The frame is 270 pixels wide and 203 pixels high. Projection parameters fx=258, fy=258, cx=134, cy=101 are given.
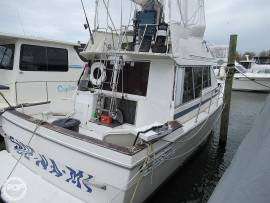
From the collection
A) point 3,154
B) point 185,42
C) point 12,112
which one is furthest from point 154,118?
point 3,154

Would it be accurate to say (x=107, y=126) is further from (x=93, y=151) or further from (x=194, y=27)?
(x=194, y=27)

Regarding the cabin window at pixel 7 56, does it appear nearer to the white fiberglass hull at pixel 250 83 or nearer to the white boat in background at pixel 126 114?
the white boat in background at pixel 126 114

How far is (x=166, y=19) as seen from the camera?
4.91 meters

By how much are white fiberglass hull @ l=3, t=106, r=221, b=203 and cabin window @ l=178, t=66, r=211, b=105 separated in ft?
3.62

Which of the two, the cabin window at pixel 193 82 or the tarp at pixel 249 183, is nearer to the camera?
the tarp at pixel 249 183

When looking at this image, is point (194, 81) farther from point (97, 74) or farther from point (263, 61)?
point (263, 61)

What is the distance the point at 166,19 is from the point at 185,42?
2.30ft

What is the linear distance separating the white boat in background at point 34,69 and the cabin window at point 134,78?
2.12 metres

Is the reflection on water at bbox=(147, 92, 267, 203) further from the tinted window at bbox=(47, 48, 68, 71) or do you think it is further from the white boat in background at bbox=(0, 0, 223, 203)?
the tinted window at bbox=(47, 48, 68, 71)

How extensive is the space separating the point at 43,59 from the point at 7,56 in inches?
37.9

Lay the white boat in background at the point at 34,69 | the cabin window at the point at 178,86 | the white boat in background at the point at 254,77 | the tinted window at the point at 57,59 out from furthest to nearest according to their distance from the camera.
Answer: the white boat in background at the point at 254,77 < the tinted window at the point at 57,59 < the white boat in background at the point at 34,69 < the cabin window at the point at 178,86

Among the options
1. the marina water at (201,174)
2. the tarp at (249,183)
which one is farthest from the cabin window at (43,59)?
the tarp at (249,183)

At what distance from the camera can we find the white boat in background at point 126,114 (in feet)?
10.9

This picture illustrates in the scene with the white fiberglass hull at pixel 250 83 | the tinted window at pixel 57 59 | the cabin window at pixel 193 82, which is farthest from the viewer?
the white fiberglass hull at pixel 250 83
